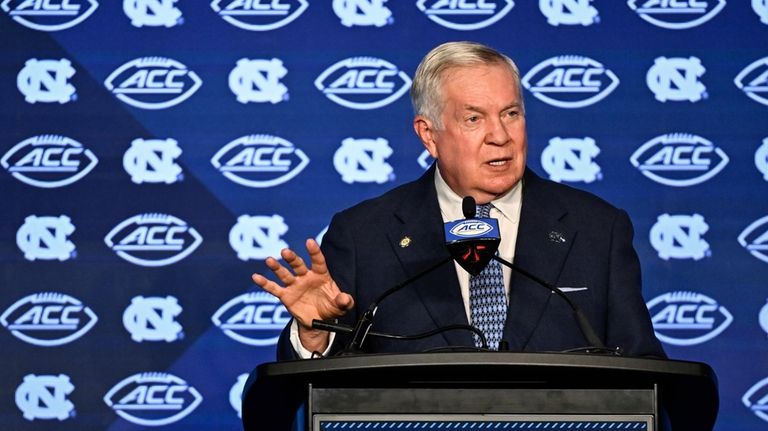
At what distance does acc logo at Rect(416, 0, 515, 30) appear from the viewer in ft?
13.9

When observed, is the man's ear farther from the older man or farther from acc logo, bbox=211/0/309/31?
acc logo, bbox=211/0/309/31

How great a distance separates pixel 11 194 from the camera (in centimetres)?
430

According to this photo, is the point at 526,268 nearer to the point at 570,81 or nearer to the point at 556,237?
the point at 556,237

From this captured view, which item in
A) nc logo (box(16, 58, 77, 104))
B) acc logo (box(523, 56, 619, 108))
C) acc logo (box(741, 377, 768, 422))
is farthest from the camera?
nc logo (box(16, 58, 77, 104))

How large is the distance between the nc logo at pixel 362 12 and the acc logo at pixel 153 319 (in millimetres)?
1198

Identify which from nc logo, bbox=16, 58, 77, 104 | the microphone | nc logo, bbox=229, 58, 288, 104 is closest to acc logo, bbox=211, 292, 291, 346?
nc logo, bbox=229, 58, 288, 104

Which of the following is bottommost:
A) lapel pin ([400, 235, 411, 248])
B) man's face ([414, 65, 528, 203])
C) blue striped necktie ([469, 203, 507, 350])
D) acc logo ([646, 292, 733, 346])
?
acc logo ([646, 292, 733, 346])

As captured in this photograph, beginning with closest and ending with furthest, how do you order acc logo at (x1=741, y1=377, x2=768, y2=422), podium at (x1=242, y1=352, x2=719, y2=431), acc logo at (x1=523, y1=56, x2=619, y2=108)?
podium at (x1=242, y1=352, x2=719, y2=431), acc logo at (x1=741, y1=377, x2=768, y2=422), acc logo at (x1=523, y1=56, x2=619, y2=108)

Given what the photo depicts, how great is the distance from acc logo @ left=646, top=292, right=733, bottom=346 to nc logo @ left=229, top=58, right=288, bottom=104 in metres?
1.55

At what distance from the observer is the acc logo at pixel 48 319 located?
14.0ft

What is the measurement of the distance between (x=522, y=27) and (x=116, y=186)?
159 cm

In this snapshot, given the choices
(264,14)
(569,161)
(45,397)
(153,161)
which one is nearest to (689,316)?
(569,161)

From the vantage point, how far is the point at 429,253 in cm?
282

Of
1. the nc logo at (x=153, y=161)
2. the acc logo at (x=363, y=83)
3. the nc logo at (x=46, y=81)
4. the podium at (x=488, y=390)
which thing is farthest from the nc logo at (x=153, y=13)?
the podium at (x=488, y=390)
